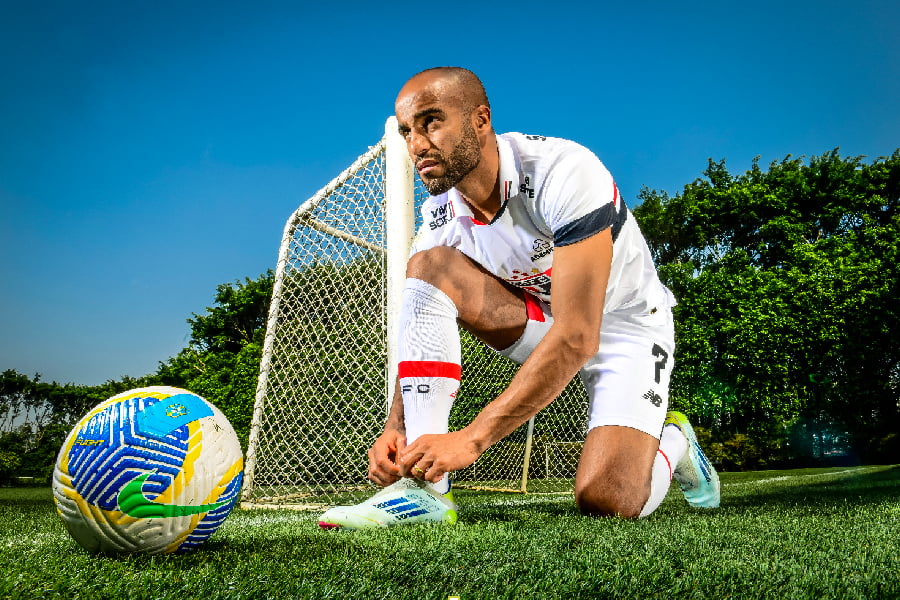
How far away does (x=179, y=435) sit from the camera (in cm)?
208

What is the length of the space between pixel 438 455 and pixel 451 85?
1.45 meters

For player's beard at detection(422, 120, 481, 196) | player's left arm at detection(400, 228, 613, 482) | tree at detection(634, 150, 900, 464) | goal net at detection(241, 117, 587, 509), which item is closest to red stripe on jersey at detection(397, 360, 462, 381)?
player's left arm at detection(400, 228, 613, 482)

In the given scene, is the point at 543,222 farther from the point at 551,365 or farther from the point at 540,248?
the point at 551,365

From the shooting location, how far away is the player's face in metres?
2.60

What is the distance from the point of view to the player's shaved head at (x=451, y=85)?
260 cm

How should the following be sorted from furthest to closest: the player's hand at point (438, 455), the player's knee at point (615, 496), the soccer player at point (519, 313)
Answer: the player's knee at point (615, 496)
the soccer player at point (519, 313)
the player's hand at point (438, 455)

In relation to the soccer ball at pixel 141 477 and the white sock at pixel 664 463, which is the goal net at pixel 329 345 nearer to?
the white sock at pixel 664 463

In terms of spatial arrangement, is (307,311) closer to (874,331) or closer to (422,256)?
(422,256)

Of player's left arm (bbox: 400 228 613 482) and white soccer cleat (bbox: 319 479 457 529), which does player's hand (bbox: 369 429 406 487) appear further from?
player's left arm (bbox: 400 228 613 482)

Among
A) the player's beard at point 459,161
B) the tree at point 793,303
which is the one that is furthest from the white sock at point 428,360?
the tree at point 793,303

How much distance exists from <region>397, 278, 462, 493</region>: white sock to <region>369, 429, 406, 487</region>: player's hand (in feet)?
0.34

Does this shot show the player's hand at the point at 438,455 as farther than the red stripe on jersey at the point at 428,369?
No

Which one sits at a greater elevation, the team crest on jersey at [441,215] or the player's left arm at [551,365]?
the team crest on jersey at [441,215]

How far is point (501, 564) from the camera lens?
1.83 m
